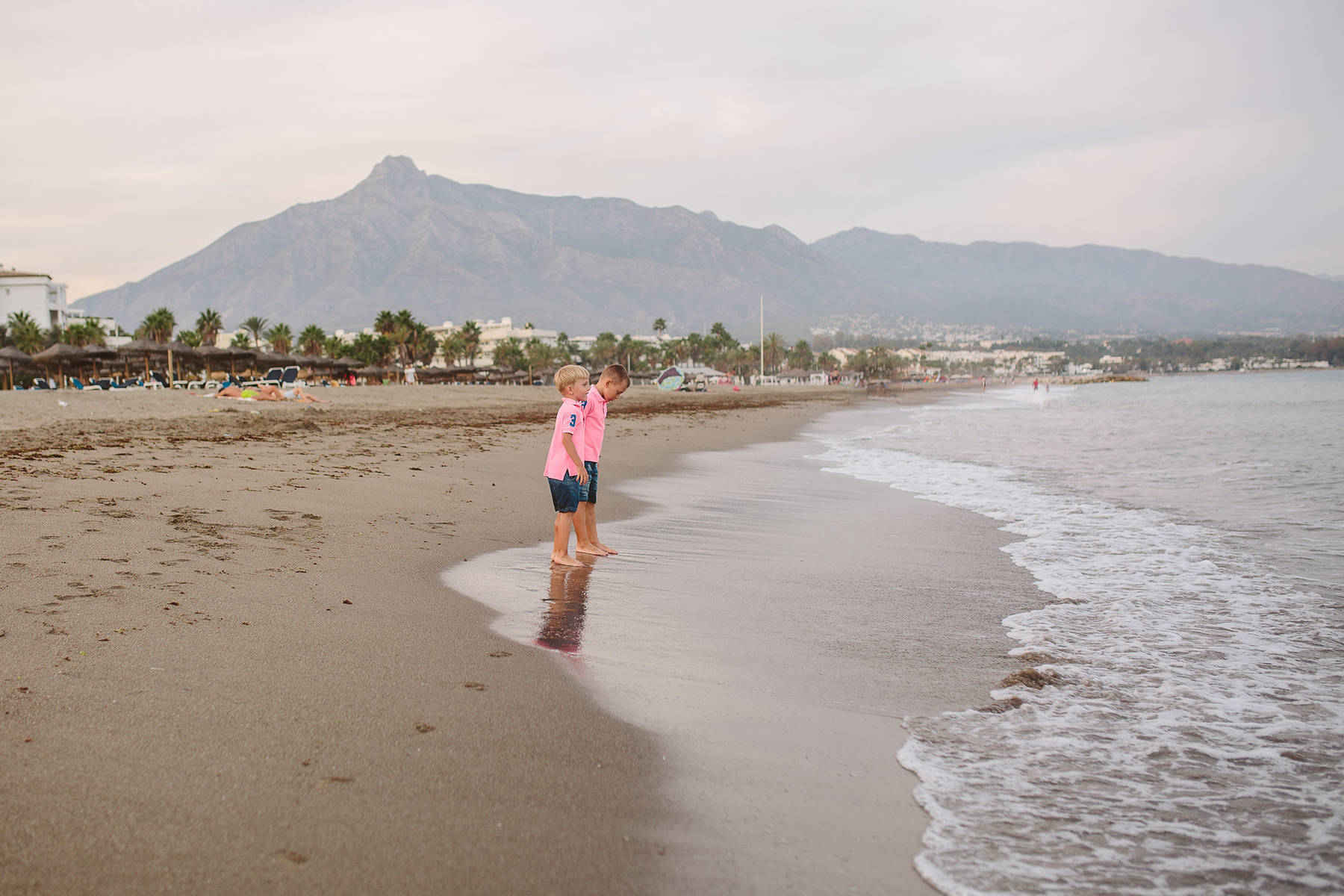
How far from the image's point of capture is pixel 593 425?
6656mm

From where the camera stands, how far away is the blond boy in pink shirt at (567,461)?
248 inches

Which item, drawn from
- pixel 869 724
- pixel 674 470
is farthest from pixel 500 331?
pixel 869 724

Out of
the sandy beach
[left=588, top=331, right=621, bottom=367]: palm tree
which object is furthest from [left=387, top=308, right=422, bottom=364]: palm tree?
the sandy beach

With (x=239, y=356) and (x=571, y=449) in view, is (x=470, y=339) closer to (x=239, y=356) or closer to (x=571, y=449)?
(x=239, y=356)

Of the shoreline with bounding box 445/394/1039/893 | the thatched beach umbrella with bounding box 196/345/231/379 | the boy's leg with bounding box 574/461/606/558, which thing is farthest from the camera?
the thatched beach umbrella with bounding box 196/345/231/379

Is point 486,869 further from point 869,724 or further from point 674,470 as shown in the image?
point 674,470

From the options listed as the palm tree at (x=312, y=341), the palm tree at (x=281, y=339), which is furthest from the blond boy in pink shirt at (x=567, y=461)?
the palm tree at (x=312, y=341)

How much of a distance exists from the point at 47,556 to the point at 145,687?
2570 mm

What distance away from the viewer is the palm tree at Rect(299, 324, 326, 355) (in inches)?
3369

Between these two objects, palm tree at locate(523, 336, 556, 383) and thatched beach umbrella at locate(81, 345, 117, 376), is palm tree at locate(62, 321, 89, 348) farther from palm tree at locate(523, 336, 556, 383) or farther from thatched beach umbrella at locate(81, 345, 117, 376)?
palm tree at locate(523, 336, 556, 383)

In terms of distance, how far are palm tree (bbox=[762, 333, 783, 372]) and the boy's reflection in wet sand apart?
15136 centimetres

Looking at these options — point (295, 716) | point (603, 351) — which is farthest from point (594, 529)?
point (603, 351)

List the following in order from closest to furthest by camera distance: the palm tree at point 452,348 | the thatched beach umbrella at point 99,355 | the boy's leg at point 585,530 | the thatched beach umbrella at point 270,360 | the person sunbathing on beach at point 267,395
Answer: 1. the boy's leg at point 585,530
2. the person sunbathing on beach at point 267,395
3. the thatched beach umbrella at point 99,355
4. the thatched beach umbrella at point 270,360
5. the palm tree at point 452,348

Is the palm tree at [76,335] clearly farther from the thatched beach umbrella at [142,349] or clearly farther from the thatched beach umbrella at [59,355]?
the thatched beach umbrella at [142,349]
